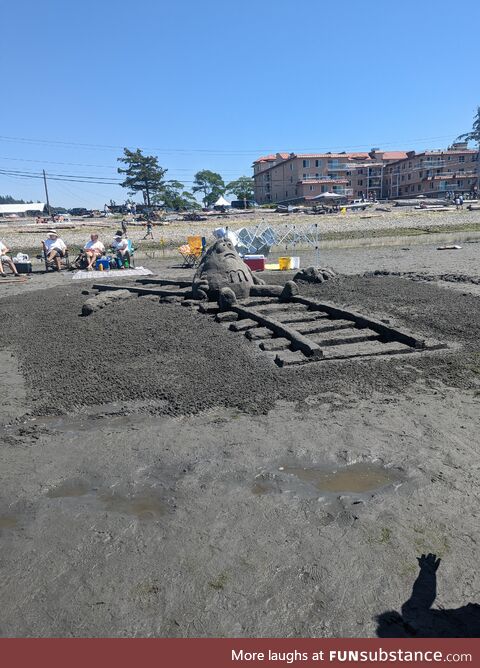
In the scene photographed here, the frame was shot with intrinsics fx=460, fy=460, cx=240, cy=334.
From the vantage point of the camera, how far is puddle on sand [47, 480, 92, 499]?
3.33 meters

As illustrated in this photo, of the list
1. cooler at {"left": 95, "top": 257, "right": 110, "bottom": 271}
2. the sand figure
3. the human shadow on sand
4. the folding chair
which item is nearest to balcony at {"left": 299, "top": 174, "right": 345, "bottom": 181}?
the folding chair

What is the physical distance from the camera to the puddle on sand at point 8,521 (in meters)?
3.01

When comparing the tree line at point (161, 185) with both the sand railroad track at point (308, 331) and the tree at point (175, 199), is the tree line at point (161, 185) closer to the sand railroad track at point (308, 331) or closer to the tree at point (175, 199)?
the tree at point (175, 199)

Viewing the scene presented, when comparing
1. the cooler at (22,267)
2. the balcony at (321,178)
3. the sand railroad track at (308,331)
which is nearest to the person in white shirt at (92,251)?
the cooler at (22,267)

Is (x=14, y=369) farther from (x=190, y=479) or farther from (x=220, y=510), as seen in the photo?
(x=220, y=510)

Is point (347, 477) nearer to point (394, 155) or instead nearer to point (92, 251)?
point (92, 251)

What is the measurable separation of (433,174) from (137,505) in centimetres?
8180

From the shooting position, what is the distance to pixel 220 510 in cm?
306

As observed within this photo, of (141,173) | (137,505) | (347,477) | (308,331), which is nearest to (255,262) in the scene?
(308,331)

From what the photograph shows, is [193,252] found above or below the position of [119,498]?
above

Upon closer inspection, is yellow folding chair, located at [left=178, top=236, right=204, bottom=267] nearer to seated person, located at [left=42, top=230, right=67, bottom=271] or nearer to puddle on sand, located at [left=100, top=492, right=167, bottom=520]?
seated person, located at [left=42, top=230, right=67, bottom=271]

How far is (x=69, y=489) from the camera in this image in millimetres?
3391

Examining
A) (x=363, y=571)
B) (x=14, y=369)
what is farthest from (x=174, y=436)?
(x=14, y=369)

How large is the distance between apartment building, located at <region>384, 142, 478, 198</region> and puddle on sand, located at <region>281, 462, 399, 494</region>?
76.5 meters
